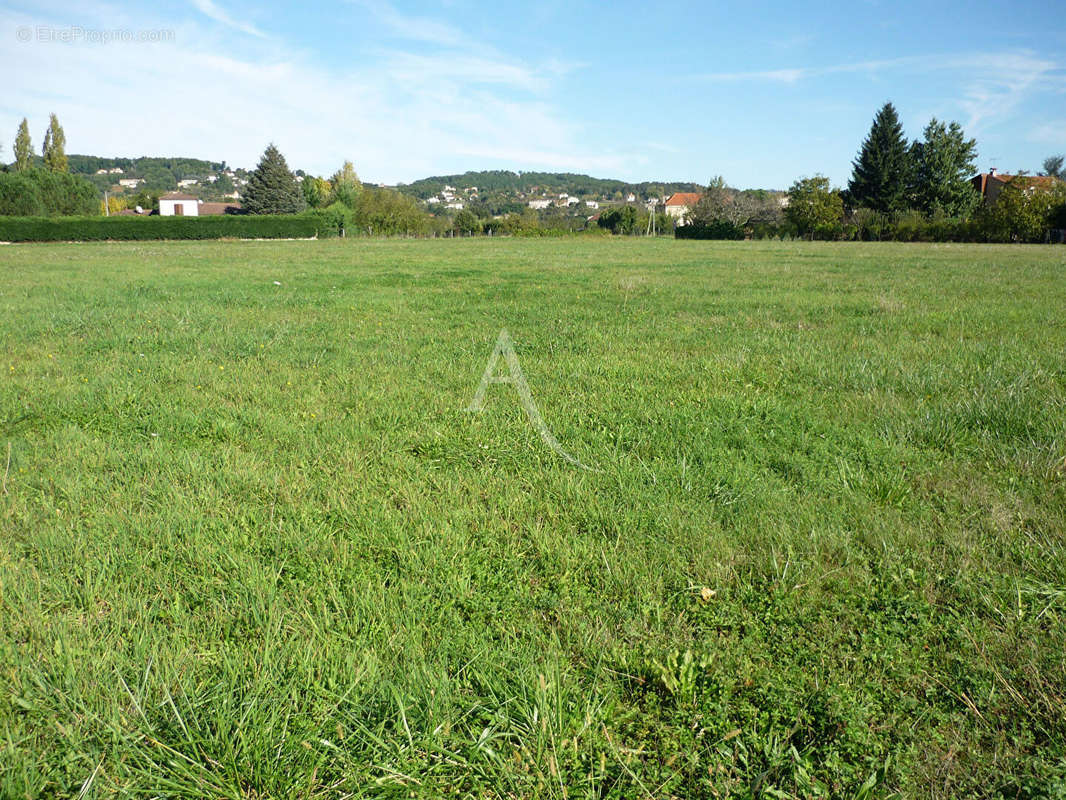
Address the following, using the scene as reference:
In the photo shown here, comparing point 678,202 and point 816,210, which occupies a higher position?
point 678,202

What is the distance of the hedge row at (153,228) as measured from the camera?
3847cm

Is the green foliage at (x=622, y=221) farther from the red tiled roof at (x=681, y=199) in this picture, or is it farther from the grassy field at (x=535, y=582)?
the grassy field at (x=535, y=582)

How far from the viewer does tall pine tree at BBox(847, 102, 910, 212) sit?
5966 cm

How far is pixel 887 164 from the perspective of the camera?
59750 millimetres

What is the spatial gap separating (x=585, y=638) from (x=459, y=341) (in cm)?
542

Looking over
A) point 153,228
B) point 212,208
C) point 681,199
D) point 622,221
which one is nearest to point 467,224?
point 622,221

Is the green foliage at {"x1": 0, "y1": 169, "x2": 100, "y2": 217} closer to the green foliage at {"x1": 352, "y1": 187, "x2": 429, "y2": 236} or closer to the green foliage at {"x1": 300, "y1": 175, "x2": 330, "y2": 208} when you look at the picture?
the green foliage at {"x1": 352, "y1": 187, "x2": 429, "y2": 236}

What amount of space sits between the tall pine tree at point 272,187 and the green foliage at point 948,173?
65899 millimetres

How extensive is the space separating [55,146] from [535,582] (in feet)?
341

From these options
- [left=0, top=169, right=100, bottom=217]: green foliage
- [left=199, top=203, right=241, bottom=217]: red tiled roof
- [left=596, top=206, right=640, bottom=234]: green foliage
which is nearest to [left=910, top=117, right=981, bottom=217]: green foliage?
[left=596, top=206, right=640, bottom=234]: green foliage

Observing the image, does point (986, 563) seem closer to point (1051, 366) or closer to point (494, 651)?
point (494, 651)

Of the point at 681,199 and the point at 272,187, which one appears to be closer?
the point at 272,187

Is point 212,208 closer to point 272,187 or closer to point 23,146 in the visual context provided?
point 23,146

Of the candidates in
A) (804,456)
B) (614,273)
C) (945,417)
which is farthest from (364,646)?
(614,273)
